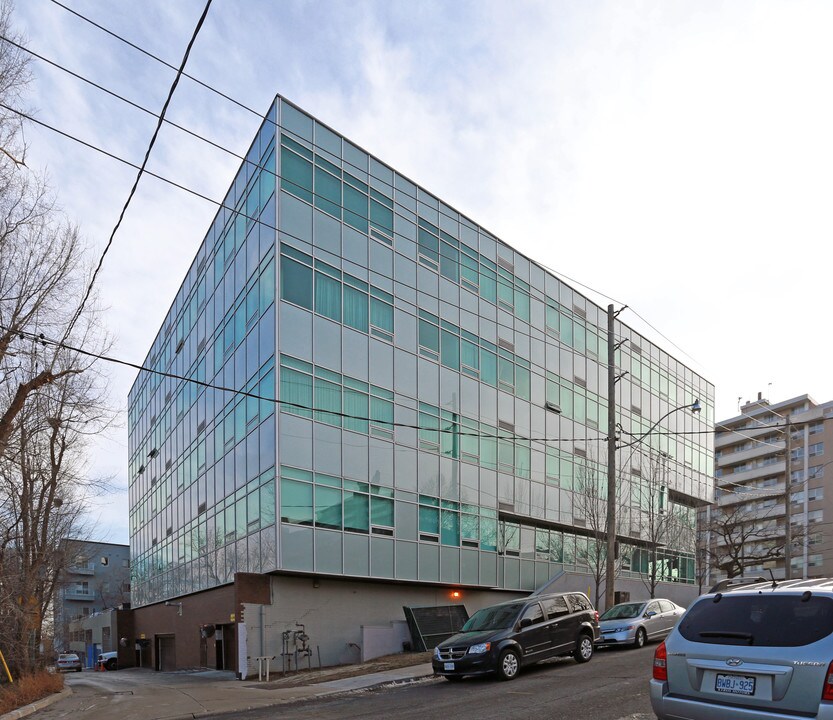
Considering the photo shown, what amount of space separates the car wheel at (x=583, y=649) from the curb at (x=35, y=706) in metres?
11.0

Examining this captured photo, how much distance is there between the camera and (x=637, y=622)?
19.5 m

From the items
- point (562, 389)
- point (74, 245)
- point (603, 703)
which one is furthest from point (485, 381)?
point (603, 703)

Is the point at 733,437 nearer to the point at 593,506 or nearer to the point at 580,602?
the point at 593,506

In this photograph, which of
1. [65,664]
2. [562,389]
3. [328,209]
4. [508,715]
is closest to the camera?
[508,715]

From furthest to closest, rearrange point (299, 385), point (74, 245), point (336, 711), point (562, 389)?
point (562, 389), point (299, 385), point (74, 245), point (336, 711)

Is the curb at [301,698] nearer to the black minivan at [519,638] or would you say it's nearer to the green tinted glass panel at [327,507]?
the black minivan at [519,638]

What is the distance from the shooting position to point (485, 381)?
1248 inches

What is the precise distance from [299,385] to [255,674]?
28.3ft

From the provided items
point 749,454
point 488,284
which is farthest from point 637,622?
point 749,454

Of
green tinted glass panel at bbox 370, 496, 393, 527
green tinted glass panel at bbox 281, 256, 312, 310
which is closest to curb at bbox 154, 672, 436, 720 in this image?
green tinted glass panel at bbox 370, 496, 393, 527

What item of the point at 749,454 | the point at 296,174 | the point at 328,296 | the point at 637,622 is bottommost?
the point at 637,622

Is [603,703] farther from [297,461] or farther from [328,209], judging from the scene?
[328,209]

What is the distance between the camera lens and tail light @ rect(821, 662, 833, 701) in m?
5.82

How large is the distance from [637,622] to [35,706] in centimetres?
1391
